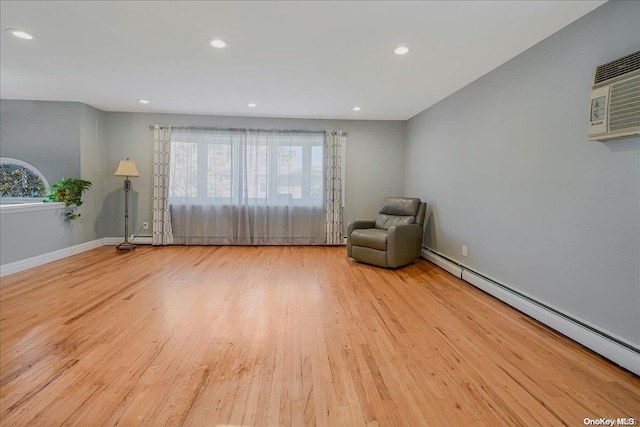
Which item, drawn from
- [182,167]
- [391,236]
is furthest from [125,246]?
[391,236]

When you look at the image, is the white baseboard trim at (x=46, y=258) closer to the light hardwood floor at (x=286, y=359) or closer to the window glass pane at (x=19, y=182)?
the light hardwood floor at (x=286, y=359)

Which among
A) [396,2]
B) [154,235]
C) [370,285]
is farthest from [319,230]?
[396,2]

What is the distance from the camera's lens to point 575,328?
2.17 m

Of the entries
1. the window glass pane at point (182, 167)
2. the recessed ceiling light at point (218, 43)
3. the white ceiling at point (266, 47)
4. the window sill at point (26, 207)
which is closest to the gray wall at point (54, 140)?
the window sill at point (26, 207)

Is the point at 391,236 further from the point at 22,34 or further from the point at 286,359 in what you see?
the point at 22,34

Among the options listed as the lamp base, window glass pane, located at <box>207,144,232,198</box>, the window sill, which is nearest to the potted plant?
the window sill

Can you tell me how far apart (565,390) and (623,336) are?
65 centimetres

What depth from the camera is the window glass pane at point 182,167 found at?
5.38 metres

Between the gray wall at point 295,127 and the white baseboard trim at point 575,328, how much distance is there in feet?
9.26

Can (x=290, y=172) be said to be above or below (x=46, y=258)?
above

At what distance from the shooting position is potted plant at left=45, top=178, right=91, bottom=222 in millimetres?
4348

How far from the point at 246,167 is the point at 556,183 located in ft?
14.9

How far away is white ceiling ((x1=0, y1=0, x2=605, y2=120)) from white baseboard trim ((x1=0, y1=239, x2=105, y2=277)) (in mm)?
2262

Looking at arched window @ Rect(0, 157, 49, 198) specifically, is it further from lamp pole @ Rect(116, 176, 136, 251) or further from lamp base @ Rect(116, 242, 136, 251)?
lamp base @ Rect(116, 242, 136, 251)
